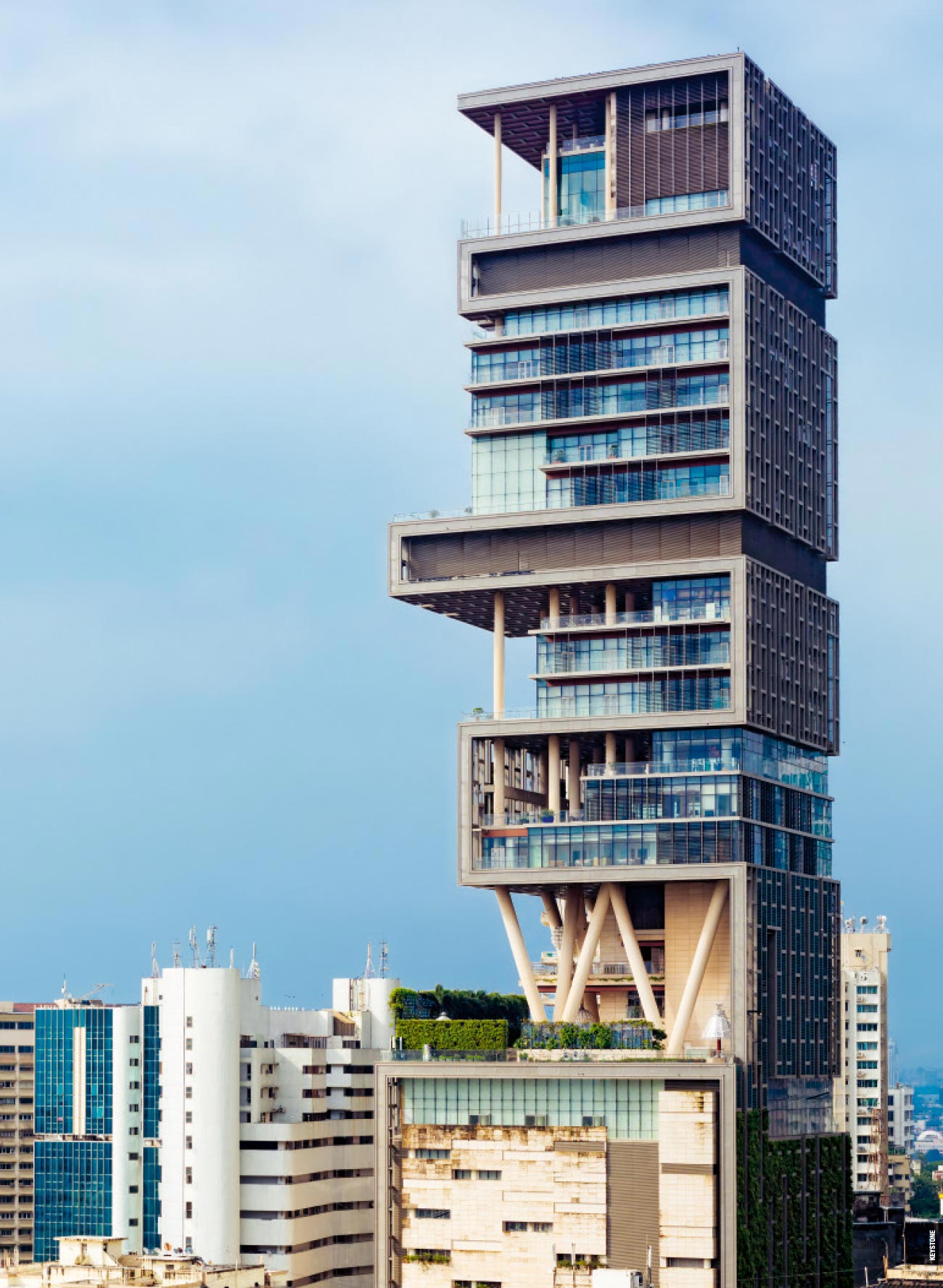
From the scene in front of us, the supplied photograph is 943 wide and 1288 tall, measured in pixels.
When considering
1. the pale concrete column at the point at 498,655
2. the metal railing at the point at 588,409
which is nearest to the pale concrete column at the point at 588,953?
the pale concrete column at the point at 498,655

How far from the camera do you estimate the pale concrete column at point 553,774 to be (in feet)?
575

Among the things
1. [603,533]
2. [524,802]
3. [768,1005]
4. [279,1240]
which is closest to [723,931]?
[768,1005]

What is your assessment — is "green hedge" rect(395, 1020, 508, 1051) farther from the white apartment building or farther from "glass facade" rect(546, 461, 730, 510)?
"glass facade" rect(546, 461, 730, 510)

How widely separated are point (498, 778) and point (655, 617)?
693 inches

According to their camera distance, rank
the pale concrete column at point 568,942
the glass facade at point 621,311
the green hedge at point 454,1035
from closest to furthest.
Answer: the green hedge at point 454,1035 → the glass facade at point 621,311 → the pale concrete column at point 568,942

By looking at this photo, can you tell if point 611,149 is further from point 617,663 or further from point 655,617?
point 617,663

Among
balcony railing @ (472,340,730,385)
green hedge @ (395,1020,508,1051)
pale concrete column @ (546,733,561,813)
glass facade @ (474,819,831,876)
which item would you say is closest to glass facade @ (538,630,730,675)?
pale concrete column @ (546,733,561,813)

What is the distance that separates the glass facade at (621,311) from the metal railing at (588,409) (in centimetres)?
548

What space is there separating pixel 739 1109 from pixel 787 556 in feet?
151

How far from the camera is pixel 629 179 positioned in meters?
180

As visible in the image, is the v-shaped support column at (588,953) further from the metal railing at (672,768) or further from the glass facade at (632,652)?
the glass facade at (632,652)

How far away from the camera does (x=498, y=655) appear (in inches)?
7111

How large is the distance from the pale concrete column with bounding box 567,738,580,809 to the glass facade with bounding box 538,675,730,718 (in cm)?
371

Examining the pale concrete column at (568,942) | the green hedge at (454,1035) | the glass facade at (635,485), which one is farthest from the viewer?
the pale concrete column at (568,942)
